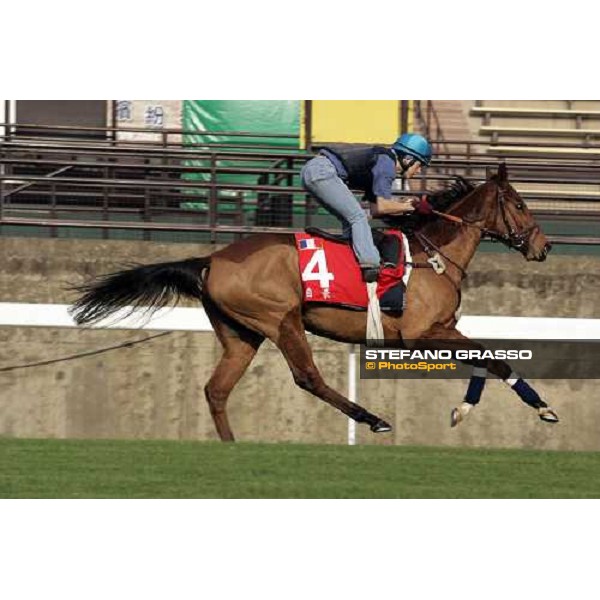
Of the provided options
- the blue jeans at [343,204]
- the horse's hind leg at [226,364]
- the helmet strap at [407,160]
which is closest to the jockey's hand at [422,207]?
the helmet strap at [407,160]

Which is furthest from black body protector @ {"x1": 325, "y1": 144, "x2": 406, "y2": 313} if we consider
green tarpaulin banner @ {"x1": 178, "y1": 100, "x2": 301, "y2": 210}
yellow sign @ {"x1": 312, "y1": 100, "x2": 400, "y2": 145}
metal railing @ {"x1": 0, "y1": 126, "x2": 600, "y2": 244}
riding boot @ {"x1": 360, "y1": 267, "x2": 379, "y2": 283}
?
green tarpaulin banner @ {"x1": 178, "y1": 100, "x2": 301, "y2": 210}

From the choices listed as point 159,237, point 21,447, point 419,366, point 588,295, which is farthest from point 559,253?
point 21,447

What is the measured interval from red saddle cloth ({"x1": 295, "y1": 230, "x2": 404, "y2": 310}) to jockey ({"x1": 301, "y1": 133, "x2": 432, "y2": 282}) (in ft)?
0.30

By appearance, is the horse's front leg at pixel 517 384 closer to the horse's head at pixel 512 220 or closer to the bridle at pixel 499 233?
the bridle at pixel 499 233

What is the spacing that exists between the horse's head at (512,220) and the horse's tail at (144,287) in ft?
7.28

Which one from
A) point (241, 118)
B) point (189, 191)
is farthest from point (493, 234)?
point (241, 118)

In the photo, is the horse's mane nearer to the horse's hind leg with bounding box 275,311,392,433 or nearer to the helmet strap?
the helmet strap

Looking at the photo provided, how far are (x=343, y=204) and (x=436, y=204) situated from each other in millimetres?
1017

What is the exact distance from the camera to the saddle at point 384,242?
37.0ft

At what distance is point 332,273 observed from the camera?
37.0 ft

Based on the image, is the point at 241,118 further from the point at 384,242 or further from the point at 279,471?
the point at 279,471

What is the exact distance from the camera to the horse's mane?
11789 mm

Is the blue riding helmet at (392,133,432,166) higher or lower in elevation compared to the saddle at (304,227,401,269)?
higher

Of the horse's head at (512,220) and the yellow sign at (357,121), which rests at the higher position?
the yellow sign at (357,121)
